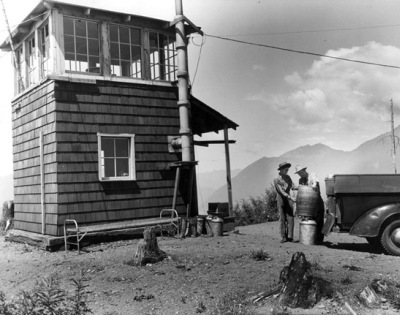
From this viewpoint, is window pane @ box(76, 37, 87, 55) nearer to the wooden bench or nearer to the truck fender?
the wooden bench

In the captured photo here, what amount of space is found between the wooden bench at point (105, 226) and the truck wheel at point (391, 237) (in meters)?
5.08

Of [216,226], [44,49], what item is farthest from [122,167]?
[44,49]

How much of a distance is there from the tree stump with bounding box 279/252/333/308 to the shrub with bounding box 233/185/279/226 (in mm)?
12905

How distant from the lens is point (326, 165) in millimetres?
137125

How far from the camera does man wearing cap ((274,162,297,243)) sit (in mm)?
10312

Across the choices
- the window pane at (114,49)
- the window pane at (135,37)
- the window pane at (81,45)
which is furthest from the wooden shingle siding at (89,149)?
the window pane at (81,45)

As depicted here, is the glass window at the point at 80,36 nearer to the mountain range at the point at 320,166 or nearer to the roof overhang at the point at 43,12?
the roof overhang at the point at 43,12

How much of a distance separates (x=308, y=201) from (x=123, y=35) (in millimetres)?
6861

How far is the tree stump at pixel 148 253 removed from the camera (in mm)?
8031

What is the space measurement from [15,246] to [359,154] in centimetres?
13318

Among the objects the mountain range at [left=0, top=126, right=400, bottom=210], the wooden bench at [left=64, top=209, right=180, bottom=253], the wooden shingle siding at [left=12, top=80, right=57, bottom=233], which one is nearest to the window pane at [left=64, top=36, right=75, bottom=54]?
the wooden shingle siding at [left=12, top=80, right=57, bottom=233]

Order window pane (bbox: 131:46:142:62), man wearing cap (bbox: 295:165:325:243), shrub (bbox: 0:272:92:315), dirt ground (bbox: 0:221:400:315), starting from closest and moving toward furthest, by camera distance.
→ 1. shrub (bbox: 0:272:92:315)
2. dirt ground (bbox: 0:221:400:315)
3. man wearing cap (bbox: 295:165:325:243)
4. window pane (bbox: 131:46:142:62)

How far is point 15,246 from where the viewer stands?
1241 centimetres

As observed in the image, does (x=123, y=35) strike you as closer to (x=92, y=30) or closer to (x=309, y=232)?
(x=92, y=30)
